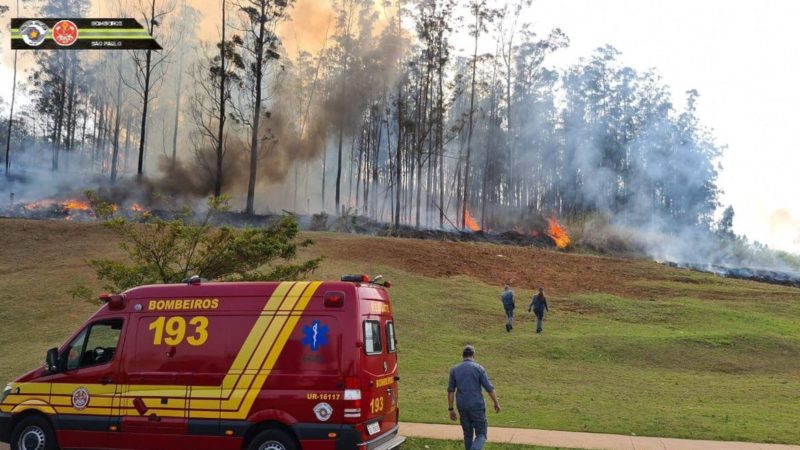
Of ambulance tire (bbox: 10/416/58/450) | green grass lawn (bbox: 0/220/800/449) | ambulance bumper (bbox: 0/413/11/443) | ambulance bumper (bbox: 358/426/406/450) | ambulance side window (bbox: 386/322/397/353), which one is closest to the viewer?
ambulance bumper (bbox: 358/426/406/450)

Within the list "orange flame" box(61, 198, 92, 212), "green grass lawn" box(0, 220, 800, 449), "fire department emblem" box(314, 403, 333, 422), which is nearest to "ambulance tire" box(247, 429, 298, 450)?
"fire department emblem" box(314, 403, 333, 422)

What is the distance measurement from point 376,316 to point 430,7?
2081 inches

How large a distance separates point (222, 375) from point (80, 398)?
96.4 inches

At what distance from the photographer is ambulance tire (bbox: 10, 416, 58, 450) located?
10242mm

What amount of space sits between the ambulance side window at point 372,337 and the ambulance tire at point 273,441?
1578 millimetres

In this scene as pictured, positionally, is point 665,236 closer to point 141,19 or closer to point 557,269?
point 557,269

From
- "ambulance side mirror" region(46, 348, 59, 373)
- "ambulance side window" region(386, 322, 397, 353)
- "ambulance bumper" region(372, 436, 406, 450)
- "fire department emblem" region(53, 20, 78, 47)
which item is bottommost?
"ambulance bumper" region(372, 436, 406, 450)

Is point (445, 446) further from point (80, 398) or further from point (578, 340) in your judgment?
point (578, 340)

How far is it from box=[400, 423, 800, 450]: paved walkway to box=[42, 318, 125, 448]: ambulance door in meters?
5.04

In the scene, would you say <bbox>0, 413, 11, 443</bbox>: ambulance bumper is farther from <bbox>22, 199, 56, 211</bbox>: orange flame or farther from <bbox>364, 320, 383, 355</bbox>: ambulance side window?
<bbox>22, 199, 56, 211</bbox>: orange flame

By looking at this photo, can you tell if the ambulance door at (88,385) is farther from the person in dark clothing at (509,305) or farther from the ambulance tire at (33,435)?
the person in dark clothing at (509,305)

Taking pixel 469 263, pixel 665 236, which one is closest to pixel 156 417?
pixel 469 263
